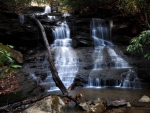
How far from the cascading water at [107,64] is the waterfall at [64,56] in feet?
4.08

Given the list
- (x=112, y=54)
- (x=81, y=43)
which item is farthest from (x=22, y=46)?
(x=112, y=54)

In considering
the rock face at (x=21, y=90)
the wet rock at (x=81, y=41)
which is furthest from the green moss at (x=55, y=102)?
the wet rock at (x=81, y=41)

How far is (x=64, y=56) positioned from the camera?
13047mm

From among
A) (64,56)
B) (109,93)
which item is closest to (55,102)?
(109,93)

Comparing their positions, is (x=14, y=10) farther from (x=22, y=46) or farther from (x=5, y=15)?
(x=22, y=46)

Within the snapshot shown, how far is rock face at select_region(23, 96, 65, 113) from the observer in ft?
18.5

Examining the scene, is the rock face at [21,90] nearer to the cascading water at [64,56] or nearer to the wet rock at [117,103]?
the cascading water at [64,56]

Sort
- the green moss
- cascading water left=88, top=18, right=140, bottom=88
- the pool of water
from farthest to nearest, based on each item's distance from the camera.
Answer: cascading water left=88, top=18, right=140, bottom=88 < the pool of water < the green moss

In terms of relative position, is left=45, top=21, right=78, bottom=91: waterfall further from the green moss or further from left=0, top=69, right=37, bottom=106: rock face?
the green moss

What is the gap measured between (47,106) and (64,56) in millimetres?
7502

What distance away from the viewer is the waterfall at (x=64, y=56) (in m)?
10.4

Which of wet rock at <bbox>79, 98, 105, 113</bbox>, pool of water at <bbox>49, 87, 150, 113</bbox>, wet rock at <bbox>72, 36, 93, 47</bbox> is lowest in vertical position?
pool of water at <bbox>49, 87, 150, 113</bbox>

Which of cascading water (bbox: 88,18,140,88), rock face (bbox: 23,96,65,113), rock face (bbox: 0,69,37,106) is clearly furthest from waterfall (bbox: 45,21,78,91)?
rock face (bbox: 23,96,65,113)

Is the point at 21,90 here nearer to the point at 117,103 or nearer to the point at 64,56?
the point at 117,103
